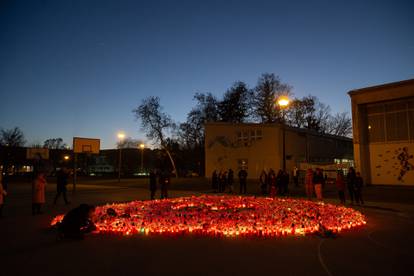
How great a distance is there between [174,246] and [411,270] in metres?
5.23

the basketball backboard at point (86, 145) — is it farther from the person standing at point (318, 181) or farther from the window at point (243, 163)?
the person standing at point (318, 181)

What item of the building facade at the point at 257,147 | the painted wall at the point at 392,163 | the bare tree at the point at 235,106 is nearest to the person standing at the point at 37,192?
the painted wall at the point at 392,163

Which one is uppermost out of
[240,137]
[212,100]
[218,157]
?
[212,100]

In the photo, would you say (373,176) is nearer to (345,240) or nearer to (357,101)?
(357,101)

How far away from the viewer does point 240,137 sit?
41688mm

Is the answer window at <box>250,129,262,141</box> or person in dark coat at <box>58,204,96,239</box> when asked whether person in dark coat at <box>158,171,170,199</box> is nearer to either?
person in dark coat at <box>58,204,96,239</box>

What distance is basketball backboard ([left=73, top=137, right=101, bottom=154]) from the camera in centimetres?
2859

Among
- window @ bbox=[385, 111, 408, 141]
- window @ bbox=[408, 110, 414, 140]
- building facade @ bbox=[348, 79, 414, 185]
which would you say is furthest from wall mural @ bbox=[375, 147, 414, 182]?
window @ bbox=[408, 110, 414, 140]

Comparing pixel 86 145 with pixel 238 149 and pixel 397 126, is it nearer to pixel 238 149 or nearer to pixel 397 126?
pixel 238 149

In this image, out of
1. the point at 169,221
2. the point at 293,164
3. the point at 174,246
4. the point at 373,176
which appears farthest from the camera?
the point at 293,164

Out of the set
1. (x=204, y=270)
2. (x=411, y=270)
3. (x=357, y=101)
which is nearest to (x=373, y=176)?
(x=357, y=101)

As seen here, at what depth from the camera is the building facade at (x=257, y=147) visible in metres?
38.8

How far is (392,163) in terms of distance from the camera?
92.8ft

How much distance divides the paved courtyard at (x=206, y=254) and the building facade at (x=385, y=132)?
20.7 meters
